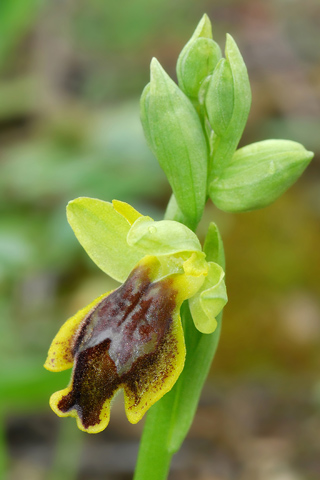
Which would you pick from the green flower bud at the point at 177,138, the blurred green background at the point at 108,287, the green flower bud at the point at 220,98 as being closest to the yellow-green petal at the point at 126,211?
the green flower bud at the point at 177,138

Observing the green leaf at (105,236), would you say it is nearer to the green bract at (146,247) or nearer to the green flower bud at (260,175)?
the green bract at (146,247)

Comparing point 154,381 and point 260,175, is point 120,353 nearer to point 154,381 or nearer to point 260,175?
point 154,381

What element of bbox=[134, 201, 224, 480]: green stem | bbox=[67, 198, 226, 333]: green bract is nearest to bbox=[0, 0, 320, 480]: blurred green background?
bbox=[134, 201, 224, 480]: green stem

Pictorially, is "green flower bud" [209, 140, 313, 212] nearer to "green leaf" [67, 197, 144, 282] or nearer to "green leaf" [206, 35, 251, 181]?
"green leaf" [206, 35, 251, 181]

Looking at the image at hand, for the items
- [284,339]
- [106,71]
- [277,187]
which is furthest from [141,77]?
[277,187]

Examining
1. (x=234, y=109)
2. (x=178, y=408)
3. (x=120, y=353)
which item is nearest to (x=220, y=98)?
(x=234, y=109)

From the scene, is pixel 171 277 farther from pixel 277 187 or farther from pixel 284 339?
pixel 284 339

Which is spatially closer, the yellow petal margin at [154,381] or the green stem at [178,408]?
the yellow petal margin at [154,381]
